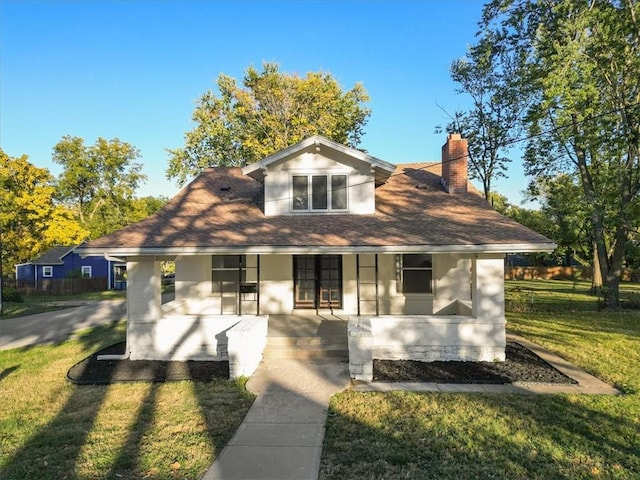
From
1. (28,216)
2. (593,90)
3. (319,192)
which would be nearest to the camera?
(319,192)

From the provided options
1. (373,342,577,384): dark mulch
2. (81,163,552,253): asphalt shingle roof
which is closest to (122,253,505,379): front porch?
(373,342,577,384): dark mulch

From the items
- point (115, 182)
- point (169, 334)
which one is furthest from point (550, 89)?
point (115, 182)

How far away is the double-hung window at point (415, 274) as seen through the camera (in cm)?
1170

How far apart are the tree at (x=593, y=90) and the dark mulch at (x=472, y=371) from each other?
33.7 feet

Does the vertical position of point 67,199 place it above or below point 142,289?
above

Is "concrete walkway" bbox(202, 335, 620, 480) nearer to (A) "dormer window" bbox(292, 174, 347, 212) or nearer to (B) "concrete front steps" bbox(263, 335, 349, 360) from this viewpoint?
(B) "concrete front steps" bbox(263, 335, 349, 360)

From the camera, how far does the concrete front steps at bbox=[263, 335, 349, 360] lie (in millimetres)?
8719

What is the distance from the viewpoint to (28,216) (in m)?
32.7

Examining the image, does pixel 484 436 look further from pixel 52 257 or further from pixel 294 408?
pixel 52 257

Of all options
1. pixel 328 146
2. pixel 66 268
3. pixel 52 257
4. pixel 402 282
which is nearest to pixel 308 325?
pixel 402 282

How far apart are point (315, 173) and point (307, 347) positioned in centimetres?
492

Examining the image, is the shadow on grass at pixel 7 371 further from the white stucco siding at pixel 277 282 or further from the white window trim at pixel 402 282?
the white window trim at pixel 402 282

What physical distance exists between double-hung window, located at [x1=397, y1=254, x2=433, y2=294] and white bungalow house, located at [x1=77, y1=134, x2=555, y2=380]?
29mm

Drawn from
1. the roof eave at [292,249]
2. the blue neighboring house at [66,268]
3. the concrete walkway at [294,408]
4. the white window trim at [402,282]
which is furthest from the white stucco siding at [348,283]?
the blue neighboring house at [66,268]
